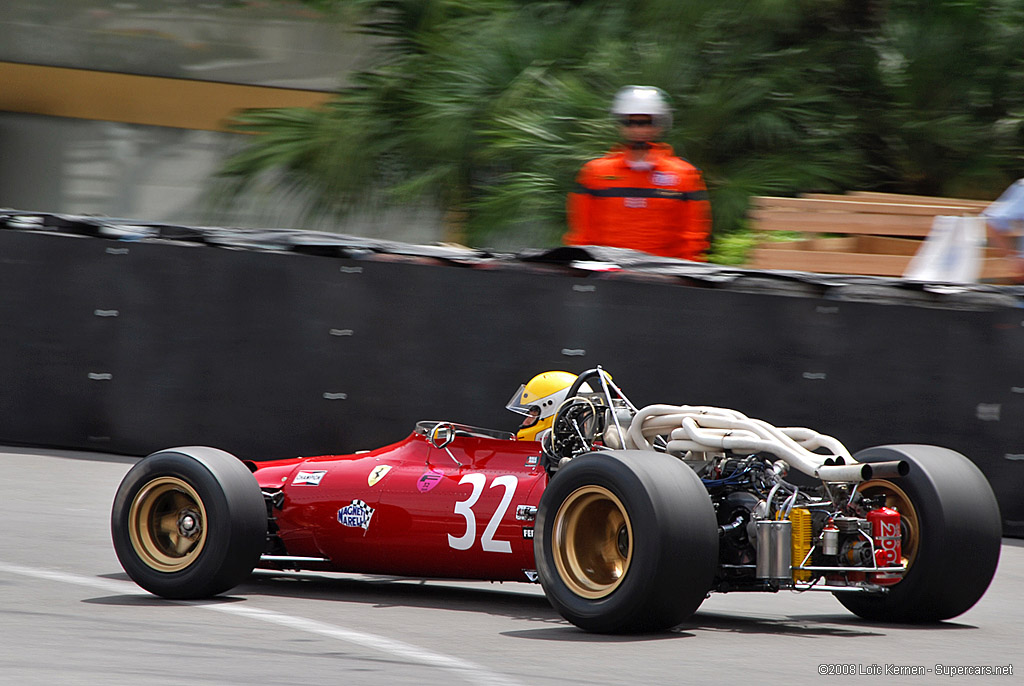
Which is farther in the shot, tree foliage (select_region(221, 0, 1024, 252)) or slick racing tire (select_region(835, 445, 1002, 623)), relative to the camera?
tree foliage (select_region(221, 0, 1024, 252))

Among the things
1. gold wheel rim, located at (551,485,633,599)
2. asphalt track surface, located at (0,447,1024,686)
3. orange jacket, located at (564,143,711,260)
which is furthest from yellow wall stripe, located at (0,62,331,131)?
gold wheel rim, located at (551,485,633,599)

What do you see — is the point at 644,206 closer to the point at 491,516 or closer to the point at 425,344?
the point at 425,344

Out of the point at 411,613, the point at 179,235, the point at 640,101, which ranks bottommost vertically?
the point at 411,613

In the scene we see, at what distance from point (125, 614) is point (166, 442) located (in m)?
4.41

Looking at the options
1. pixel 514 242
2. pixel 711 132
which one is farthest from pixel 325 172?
pixel 711 132

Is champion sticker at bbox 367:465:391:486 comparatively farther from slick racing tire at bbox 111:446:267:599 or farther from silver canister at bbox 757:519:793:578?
silver canister at bbox 757:519:793:578

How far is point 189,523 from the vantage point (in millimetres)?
6836

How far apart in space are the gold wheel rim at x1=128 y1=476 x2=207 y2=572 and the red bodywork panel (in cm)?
44

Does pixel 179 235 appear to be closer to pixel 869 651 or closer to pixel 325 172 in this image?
pixel 325 172

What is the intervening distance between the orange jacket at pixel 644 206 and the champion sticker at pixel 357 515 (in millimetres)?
3702

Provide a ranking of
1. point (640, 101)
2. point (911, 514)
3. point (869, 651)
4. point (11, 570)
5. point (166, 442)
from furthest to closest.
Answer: point (166, 442) < point (640, 101) < point (11, 570) < point (911, 514) < point (869, 651)

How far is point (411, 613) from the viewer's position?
6.57m

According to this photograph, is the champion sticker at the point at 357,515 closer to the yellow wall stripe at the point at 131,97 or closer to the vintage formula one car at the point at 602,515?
the vintage formula one car at the point at 602,515

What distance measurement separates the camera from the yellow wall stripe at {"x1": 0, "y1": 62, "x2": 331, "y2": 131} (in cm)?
1986
